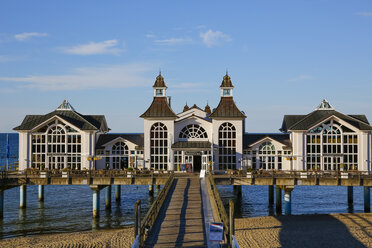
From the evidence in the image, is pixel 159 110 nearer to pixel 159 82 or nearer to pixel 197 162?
pixel 159 82

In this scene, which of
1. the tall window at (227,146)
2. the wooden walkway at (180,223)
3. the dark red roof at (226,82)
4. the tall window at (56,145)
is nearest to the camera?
the wooden walkway at (180,223)

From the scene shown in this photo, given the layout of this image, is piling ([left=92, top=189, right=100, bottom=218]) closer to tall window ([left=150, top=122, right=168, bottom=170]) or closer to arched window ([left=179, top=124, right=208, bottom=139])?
tall window ([left=150, top=122, right=168, bottom=170])

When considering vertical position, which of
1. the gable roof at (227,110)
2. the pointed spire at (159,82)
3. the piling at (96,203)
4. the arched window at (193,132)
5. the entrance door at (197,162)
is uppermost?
the pointed spire at (159,82)

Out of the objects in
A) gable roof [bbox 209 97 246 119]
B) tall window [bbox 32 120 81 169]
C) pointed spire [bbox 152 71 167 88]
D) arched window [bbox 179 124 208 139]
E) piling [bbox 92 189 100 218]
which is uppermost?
pointed spire [bbox 152 71 167 88]

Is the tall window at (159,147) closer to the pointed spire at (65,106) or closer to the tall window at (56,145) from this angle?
the tall window at (56,145)

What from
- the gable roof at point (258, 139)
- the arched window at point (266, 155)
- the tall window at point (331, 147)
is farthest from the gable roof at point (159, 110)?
the tall window at point (331, 147)

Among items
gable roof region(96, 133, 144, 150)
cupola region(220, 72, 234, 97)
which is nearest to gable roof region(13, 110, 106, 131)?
gable roof region(96, 133, 144, 150)

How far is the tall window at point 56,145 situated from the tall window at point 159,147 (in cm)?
804

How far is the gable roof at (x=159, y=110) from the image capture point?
44.7 metres

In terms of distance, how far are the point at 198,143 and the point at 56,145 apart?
15.4m

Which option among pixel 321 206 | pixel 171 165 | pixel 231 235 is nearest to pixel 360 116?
pixel 321 206

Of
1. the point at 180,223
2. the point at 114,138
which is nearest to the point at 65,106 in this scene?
the point at 114,138

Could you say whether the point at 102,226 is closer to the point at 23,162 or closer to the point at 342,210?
the point at 23,162

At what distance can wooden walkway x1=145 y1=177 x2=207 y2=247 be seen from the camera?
17391mm
